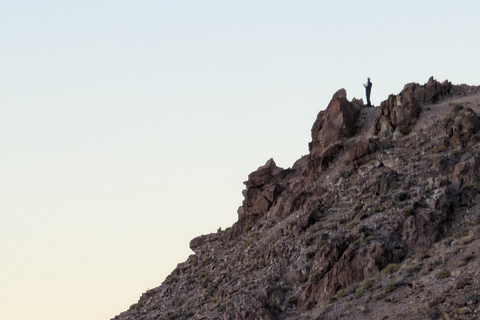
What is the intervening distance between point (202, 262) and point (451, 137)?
20.3m

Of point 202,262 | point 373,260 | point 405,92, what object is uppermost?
point 405,92

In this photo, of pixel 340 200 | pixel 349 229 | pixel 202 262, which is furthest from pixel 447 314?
pixel 202 262

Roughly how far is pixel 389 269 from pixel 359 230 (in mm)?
4458

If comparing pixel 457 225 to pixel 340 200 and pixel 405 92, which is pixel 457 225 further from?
pixel 405 92

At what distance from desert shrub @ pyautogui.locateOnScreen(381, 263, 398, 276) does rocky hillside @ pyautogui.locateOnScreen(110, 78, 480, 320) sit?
0.43 feet

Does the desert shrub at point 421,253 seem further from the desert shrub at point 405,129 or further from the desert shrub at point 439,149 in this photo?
the desert shrub at point 405,129

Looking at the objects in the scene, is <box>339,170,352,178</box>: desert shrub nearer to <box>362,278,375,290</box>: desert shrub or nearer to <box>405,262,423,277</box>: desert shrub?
<box>362,278,375,290</box>: desert shrub

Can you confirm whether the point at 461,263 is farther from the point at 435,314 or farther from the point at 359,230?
the point at 359,230

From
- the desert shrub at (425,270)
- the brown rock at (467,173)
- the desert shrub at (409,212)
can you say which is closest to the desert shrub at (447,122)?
the brown rock at (467,173)

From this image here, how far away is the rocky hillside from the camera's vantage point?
4700 centimetres

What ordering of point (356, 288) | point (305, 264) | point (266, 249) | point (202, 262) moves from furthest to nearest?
point (202, 262)
point (266, 249)
point (305, 264)
point (356, 288)

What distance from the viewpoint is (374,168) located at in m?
60.6

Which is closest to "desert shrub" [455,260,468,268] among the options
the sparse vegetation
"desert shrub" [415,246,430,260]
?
"desert shrub" [415,246,430,260]

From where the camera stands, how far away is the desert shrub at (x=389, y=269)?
49094 millimetres
